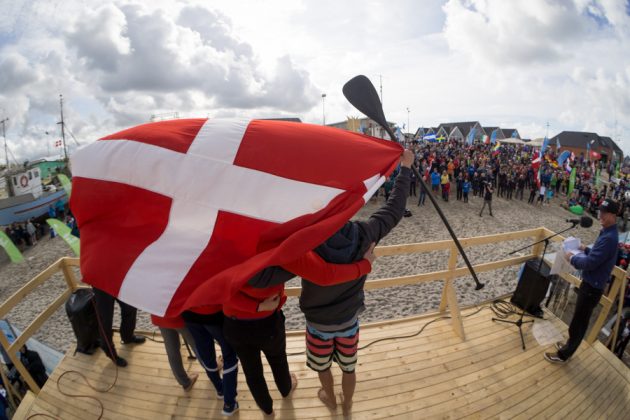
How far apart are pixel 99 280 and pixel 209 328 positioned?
2.91 ft

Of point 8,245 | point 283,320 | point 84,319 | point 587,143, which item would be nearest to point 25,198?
point 8,245

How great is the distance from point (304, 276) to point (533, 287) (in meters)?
3.74

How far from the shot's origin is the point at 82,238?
2189 mm

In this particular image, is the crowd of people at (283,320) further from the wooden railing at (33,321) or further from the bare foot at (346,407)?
the wooden railing at (33,321)

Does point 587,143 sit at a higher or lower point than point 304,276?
higher

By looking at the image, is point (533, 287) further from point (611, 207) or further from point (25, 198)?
point (25, 198)

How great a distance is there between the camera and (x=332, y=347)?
2.38 metres

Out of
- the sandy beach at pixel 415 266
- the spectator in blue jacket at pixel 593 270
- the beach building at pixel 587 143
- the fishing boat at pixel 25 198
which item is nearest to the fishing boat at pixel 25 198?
the fishing boat at pixel 25 198

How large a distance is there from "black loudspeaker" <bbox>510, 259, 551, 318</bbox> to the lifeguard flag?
3.03 meters

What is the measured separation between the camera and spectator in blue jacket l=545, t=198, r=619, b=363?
310 cm

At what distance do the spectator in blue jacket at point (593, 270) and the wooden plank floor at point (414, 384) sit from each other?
0.88 feet

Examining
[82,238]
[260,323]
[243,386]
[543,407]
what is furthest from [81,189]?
[543,407]

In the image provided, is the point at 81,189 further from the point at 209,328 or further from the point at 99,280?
the point at 209,328

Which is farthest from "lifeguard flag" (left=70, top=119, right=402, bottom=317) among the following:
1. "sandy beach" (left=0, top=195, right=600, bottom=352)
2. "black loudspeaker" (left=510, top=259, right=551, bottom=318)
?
"sandy beach" (left=0, top=195, right=600, bottom=352)
